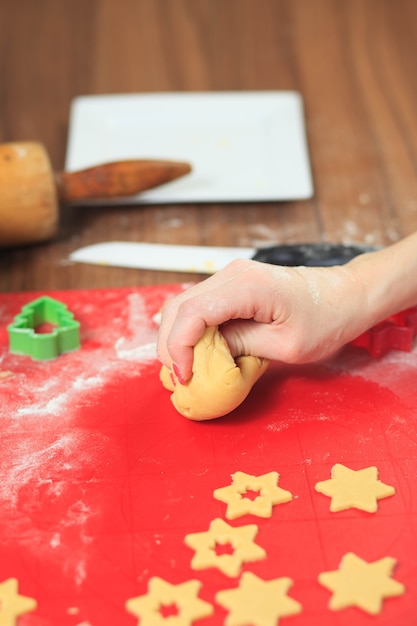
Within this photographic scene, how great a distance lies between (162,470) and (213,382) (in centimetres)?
13

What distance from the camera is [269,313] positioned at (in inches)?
45.6

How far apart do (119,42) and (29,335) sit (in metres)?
1.21

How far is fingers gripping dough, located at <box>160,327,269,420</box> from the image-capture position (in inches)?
45.1

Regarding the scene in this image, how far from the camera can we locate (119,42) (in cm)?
230

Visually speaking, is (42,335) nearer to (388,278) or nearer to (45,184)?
(45,184)

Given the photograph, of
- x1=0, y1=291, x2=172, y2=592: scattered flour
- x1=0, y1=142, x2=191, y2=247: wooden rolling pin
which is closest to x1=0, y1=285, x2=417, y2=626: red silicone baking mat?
x1=0, y1=291, x2=172, y2=592: scattered flour

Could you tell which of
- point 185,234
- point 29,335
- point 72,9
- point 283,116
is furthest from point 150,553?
point 72,9

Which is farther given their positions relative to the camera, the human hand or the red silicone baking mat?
the human hand

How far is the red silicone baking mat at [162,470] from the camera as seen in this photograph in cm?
98

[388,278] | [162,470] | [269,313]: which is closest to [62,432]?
[162,470]

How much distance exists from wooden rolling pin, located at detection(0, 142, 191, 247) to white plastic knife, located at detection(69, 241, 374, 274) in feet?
0.31

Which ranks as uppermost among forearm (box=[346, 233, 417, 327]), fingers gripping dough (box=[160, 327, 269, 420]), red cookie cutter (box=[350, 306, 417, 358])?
forearm (box=[346, 233, 417, 327])

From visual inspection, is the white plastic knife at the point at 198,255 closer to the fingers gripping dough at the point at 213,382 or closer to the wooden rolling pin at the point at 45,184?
the wooden rolling pin at the point at 45,184

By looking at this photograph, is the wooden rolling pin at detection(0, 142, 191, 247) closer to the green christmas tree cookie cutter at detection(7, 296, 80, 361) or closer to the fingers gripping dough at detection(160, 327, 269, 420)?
the green christmas tree cookie cutter at detection(7, 296, 80, 361)
